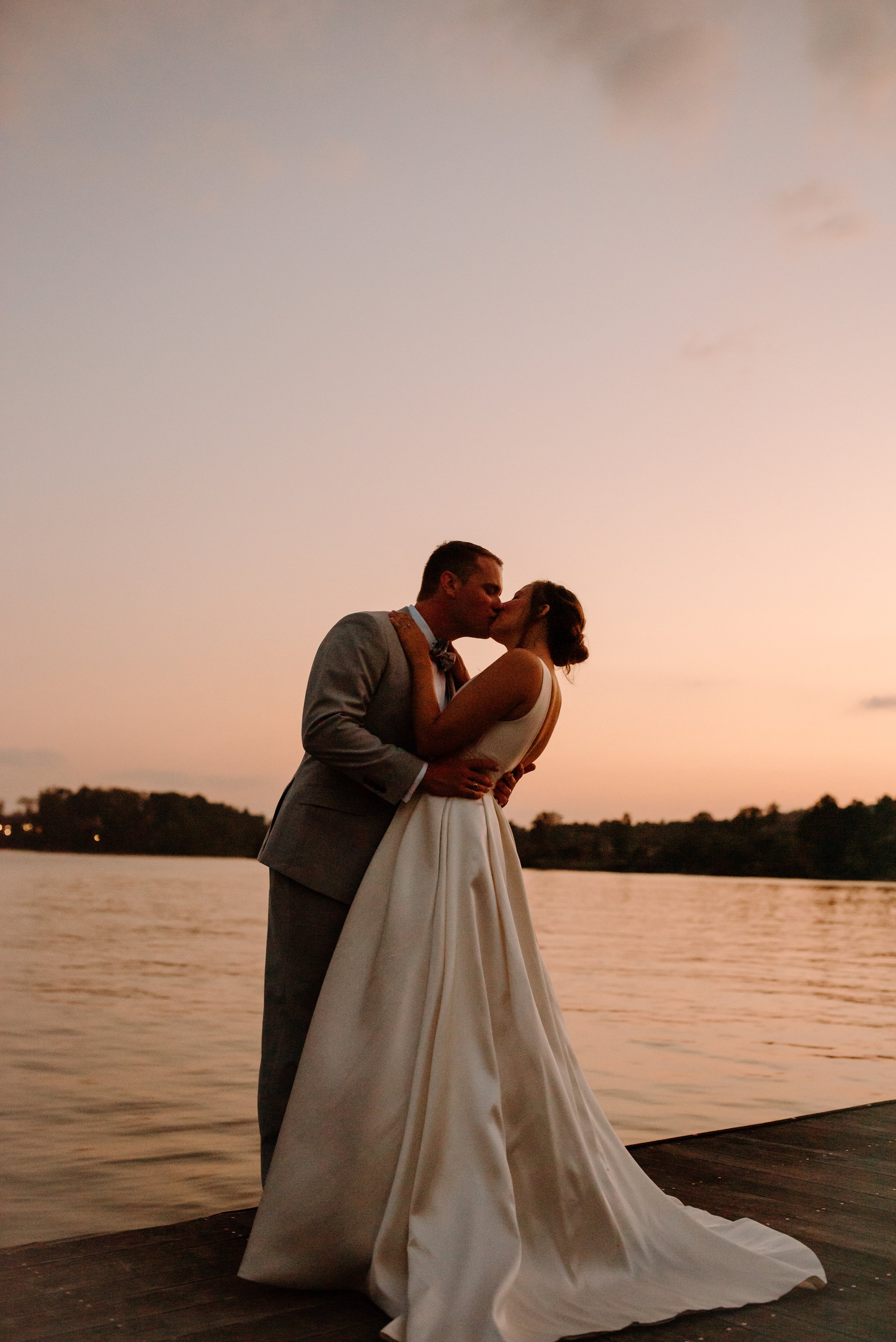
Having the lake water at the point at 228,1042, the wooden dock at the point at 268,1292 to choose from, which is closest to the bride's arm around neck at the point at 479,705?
the wooden dock at the point at 268,1292

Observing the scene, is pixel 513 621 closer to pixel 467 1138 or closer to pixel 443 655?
pixel 443 655

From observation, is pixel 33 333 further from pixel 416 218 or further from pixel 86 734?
pixel 86 734

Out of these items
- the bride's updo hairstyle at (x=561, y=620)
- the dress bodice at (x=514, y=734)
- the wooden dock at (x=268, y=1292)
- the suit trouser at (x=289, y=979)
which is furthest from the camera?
the bride's updo hairstyle at (x=561, y=620)

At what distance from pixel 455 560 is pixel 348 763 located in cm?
68

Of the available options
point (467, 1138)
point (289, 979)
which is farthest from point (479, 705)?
point (467, 1138)

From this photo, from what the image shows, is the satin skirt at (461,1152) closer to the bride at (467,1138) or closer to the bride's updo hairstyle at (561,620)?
the bride at (467,1138)

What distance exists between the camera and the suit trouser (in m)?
2.95

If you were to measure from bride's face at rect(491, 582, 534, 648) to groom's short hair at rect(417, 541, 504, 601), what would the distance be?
131 mm

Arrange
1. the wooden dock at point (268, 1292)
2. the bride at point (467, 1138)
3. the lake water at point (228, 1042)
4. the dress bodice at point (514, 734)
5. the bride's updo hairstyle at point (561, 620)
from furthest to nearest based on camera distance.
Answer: the lake water at point (228, 1042), the bride's updo hairstyle at point (561, 620), the dress bodice at point (514, 734), the bride at point (467, 1138), the wooden dock at point (268, 1292)

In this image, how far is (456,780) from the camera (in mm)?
3012

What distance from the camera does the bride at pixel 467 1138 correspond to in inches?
101

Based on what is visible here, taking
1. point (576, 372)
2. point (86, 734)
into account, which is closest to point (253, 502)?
point (86, 734)

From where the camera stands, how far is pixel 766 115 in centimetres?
898

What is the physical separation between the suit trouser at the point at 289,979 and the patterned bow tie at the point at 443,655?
758 mm
